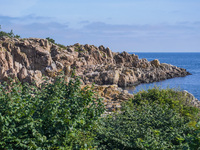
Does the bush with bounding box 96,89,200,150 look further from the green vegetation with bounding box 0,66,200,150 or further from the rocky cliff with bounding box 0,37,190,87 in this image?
the rocky cliff with bounding box 0,37,190,87

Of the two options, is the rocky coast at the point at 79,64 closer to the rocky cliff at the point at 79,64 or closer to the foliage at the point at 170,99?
the rocky cliff at the point at 79,64

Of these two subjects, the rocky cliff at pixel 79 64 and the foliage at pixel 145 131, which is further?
the rocky cliff at pixel 79 64

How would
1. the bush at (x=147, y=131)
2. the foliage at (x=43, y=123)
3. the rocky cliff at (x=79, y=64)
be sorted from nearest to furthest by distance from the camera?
the foliage at (x=43, y=123) < the bush at (x=147, y=131) < the rocky cliff at (x=79, y=64)

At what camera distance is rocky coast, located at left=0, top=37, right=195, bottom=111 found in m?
49.1

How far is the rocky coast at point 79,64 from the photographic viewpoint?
49.1m

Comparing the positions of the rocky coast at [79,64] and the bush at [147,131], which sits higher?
the bush at [147,131]

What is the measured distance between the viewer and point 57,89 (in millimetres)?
8234

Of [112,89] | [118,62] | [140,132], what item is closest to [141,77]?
[118,62]

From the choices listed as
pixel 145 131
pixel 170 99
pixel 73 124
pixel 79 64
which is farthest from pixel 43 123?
pixel 79 64

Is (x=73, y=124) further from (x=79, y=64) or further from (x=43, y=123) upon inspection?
(x=79, y=64)

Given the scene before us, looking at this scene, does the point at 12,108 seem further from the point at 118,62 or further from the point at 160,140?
the point at 118,62

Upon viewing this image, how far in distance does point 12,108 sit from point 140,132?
3921 mm

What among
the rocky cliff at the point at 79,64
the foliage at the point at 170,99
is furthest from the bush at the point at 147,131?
the rocky cliff at the point at 79,64

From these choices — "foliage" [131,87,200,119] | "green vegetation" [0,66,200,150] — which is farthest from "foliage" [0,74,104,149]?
"foliage" [131,87,200,119]
